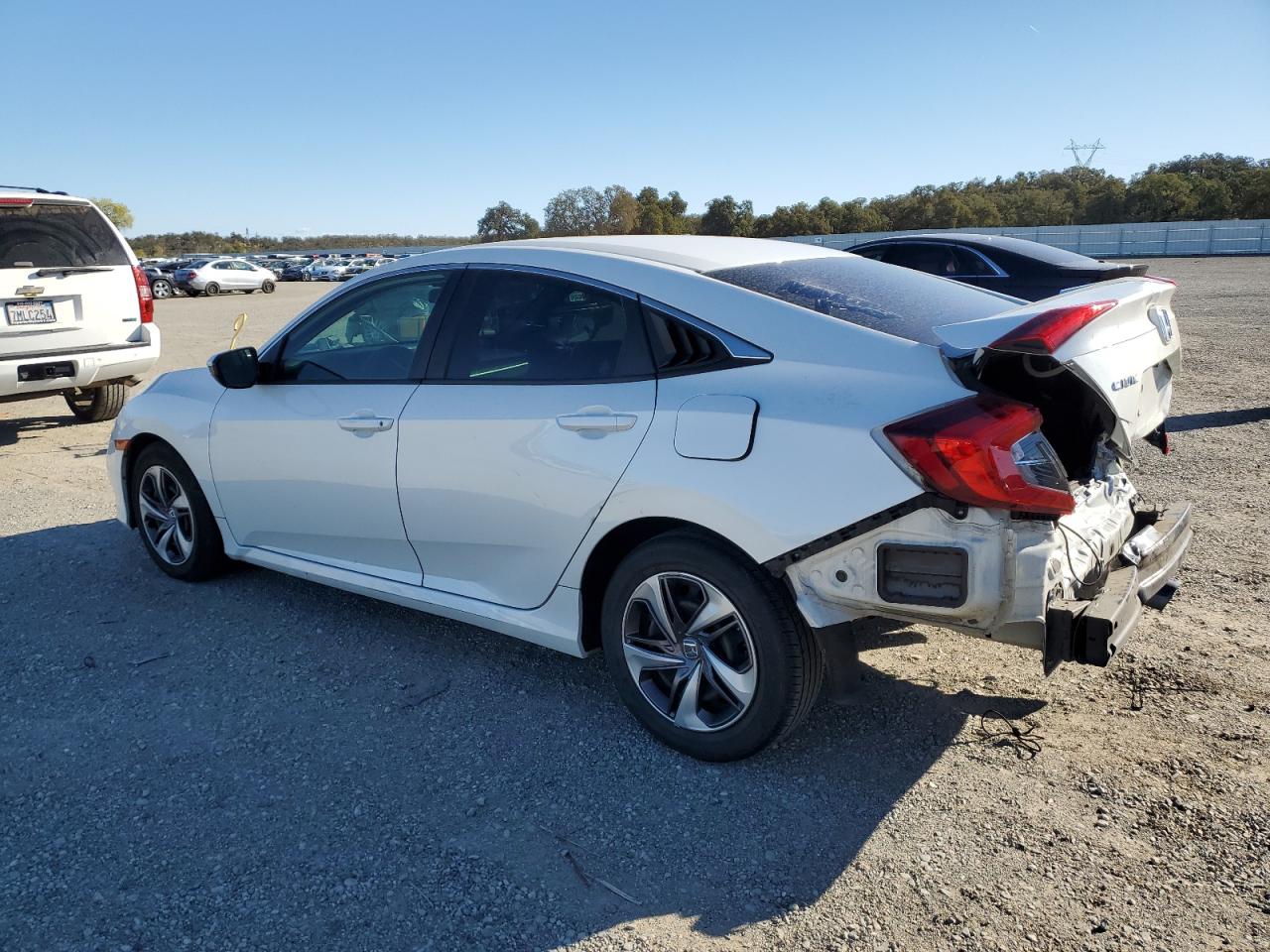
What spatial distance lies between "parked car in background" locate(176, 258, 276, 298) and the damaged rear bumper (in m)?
42.8

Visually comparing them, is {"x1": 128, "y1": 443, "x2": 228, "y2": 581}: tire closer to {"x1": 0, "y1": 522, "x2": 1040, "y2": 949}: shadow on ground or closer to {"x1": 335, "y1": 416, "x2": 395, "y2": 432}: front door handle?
{"x1": 0, "y1": 522, "x2": 1040, "y2": 949}: shadow on ground

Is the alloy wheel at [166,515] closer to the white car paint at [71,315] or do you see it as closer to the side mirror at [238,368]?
the side mirror at [238,368]

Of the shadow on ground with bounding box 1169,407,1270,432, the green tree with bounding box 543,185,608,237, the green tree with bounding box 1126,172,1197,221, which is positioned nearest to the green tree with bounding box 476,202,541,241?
the green tree with bounding box 543,185,608,237

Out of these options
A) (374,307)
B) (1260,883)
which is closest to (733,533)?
(1260,883)

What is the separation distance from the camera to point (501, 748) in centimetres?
353

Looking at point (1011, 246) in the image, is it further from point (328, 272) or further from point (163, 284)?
point (328, 272)

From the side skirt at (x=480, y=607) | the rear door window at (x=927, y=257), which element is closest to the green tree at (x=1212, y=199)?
the rear door window at (x=927, y=257)

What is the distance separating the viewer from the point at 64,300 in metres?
8.59

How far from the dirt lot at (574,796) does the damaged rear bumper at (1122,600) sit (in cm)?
51

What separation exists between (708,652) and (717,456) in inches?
26.3

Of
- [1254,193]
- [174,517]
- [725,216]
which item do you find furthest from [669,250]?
[1254,193]

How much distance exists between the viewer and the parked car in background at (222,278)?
1604 inches

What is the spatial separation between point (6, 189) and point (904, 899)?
8975 mm

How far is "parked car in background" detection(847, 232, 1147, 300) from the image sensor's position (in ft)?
34.4
